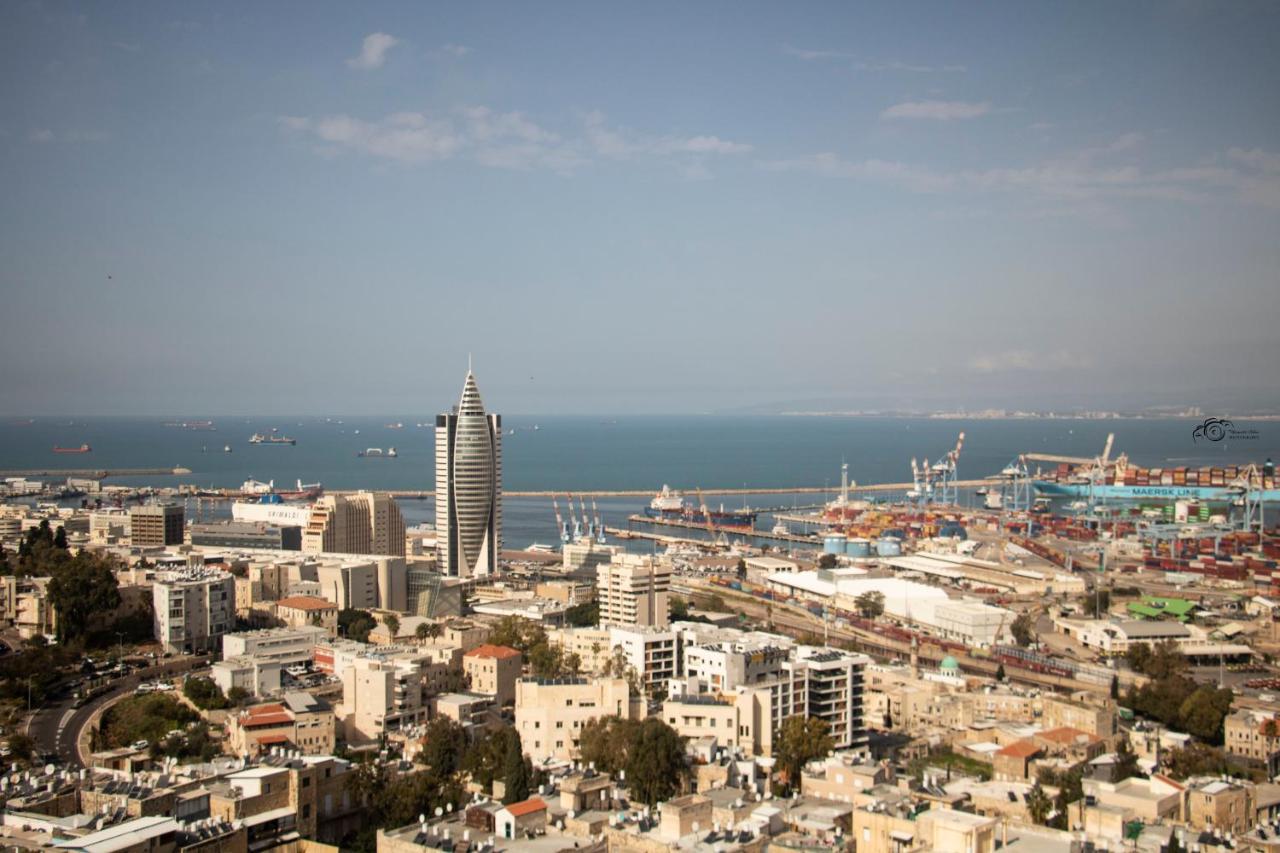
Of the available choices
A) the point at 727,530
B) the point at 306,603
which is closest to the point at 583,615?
the point at 306,603

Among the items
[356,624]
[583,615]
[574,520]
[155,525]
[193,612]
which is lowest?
[574,520]

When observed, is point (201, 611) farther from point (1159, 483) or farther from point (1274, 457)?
point (1159, 483)

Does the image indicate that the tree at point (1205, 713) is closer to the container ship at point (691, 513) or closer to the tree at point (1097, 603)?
the tree at point (1097, 603)

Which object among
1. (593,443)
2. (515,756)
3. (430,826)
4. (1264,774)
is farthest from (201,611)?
(593,443)

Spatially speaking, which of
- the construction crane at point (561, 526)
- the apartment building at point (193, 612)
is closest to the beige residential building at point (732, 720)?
the apartment building at point (193, 612)

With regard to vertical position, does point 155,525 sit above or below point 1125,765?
above

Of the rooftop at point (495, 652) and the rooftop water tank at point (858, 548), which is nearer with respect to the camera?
the rooftop at point (495, 652)

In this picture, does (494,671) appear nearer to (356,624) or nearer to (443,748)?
(443,748)
